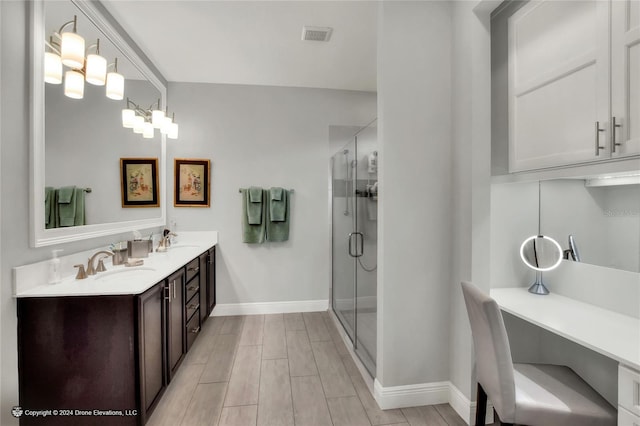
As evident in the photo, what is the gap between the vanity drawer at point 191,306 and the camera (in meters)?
2.47

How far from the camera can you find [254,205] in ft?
11.7

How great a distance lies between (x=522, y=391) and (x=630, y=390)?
0.37 meters

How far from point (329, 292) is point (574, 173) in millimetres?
2879

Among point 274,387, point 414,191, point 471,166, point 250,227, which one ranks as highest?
point 471,166

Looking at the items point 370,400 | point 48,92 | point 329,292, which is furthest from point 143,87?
point 370,400

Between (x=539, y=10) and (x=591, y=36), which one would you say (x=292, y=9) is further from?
(x=591, y=36)

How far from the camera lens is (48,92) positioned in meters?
1.75

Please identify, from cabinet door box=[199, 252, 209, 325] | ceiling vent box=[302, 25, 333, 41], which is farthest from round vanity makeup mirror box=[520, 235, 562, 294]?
cabinet door box=[199, 252, 209, 325]

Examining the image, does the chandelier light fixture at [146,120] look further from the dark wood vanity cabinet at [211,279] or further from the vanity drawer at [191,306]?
the vanity drawer at [191,306]

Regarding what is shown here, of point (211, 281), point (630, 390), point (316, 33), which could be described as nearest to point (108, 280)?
point (211, 281)

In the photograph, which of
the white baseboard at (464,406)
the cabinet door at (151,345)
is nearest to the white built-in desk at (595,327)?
the white baseboard at (464,406)

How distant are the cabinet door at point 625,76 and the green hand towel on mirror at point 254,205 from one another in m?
3.00

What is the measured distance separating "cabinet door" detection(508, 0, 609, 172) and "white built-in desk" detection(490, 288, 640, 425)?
755 mm

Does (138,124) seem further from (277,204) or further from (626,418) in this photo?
(626,418)
